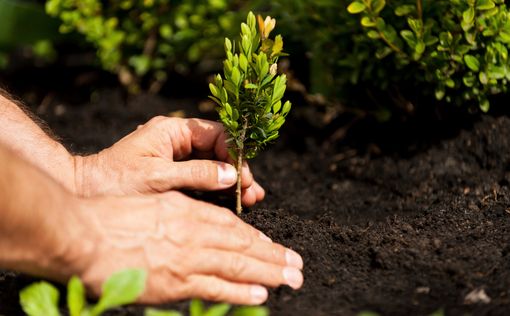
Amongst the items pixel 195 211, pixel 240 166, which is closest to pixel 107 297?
pixel 195 211

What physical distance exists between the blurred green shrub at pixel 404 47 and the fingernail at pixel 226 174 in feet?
3.09

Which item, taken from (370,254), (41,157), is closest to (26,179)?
(41,157)

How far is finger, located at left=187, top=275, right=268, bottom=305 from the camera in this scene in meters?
2.13

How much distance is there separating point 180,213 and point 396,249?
0.79 metres

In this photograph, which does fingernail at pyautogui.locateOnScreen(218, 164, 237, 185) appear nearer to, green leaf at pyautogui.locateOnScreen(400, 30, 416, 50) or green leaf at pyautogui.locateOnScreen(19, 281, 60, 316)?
green leaf at pyautogui.locateOnScreen(19, 281, 60, 316)

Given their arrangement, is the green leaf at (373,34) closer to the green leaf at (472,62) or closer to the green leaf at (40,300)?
the green leaf at (472,62)

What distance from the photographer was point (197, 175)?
8.40 feet

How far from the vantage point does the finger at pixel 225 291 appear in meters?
2.13

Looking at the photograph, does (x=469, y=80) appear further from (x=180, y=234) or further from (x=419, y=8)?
(x=180, y=234)

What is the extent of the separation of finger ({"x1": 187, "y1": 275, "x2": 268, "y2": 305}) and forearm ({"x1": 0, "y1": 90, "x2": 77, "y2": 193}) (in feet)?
2.76

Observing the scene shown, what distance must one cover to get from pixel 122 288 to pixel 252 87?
0.87 metres

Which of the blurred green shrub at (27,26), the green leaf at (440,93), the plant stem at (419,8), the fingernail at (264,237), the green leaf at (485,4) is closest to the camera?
the fingernail at (264,237)

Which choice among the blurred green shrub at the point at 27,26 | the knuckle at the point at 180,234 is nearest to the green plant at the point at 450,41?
the knuckle at the point at 180,234

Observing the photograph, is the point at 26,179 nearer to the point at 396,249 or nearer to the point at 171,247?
the point at 171,247
